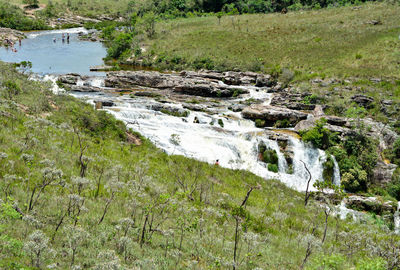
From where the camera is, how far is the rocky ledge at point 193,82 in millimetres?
34094

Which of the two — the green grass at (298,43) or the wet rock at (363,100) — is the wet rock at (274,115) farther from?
the green grass at (298,43)

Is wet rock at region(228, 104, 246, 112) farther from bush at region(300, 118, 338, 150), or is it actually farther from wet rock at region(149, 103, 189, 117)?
bush at region(300, 118, 338, 150)

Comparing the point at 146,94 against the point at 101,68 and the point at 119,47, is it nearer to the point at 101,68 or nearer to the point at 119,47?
the point at 101,68

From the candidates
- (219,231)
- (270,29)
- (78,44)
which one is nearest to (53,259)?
(219,231)

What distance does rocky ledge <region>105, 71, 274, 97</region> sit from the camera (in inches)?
1342

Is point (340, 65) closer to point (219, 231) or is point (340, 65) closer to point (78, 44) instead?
point (219, 231)

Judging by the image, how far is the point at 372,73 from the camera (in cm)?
3588

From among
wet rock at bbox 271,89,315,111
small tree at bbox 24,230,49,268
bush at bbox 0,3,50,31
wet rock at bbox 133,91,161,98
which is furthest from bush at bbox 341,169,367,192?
bush at bbox 0,3,50,31

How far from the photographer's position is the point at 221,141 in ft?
72.6

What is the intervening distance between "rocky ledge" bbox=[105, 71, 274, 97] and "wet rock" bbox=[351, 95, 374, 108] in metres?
11.2

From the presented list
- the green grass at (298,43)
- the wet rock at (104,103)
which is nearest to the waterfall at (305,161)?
the wet rock at (104,103)

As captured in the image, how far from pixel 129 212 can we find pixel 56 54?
48.1m

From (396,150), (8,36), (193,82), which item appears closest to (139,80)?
(193,82)

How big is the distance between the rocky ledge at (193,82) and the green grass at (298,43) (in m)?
4.24
